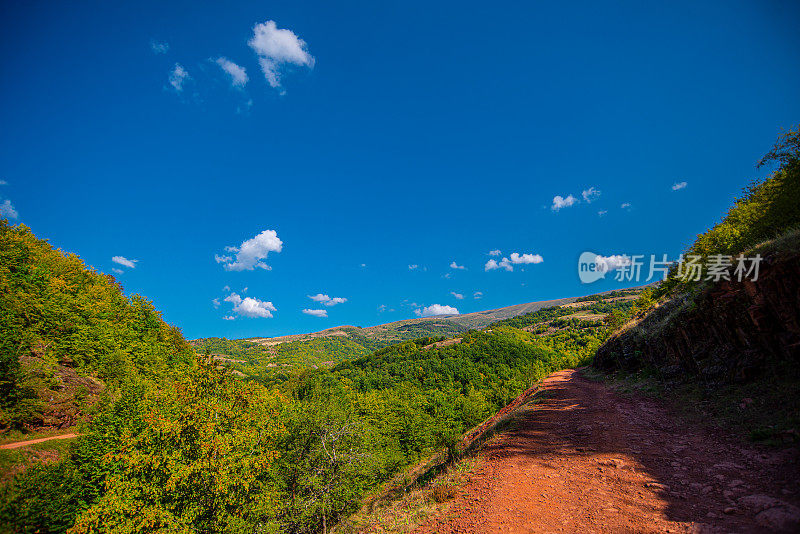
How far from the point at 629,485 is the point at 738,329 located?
10.5 m

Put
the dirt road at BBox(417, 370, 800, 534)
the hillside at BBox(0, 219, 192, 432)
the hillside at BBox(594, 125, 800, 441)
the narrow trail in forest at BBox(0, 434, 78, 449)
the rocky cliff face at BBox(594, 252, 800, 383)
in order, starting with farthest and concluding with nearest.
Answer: the hillside at BBox(0, 219, 192, 432)
the narrow trail in forest at BBox(0, 434, 78, 449)
the rocky cliff face at BBox(594, 252, 800, 383)
the hillside at BBox(594, 125, 800, 441)
the dirt road at BBox(417, 370, 800, 534)

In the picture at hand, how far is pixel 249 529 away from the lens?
17.0 metres

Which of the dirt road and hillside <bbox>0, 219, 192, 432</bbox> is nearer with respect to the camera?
the dirt road

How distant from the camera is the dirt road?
5574mm

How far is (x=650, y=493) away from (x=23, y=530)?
1071 inches

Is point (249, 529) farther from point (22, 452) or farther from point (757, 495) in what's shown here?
point (757, 495)

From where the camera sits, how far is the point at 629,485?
7.32 metres

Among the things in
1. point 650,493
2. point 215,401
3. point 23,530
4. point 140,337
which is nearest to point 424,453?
point 215,401

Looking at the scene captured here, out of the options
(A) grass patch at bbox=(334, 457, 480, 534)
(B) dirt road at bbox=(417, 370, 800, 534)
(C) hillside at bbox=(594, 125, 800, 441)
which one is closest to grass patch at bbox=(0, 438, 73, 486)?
(A) grass patch at bbox=(334, 457, 480, 534)

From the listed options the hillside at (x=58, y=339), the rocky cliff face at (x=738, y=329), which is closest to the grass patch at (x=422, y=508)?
the rocky cliff face at (x=738, y=329)

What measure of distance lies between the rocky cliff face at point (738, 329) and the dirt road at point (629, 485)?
388 centimetres

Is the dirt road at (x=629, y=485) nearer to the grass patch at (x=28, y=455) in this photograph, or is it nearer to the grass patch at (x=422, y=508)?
the grass patch at (x=422, y=508)

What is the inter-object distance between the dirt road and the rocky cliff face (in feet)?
12.7

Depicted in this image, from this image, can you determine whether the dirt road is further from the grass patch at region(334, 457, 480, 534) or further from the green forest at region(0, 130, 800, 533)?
the green forest at region(0, 130, 800, 533)
